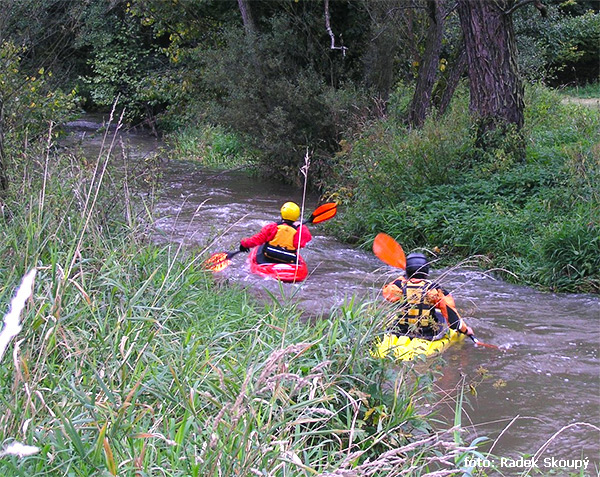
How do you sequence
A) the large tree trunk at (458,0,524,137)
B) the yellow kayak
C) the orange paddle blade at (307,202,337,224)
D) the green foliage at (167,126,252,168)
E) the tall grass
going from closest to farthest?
the tall grass → the yellow kayak → the orange paddle blade at (307,202,337,224) → the large tree trunk at (458,0,524,137) → the green foliage at (167,126,252,168)

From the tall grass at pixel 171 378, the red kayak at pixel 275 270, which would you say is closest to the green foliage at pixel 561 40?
the red kayak at pixel 275 270

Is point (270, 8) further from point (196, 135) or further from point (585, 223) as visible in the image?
point (585, 223)

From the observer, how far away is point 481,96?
35.4 ft

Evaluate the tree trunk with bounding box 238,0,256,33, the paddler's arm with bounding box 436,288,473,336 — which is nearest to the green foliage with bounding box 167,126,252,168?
the tree trunk with bounding box 238,0,256,33

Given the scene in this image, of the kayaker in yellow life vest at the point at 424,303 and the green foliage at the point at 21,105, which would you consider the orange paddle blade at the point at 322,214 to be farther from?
the green foliage at the point at 21,105

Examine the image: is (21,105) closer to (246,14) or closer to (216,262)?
(216,262)

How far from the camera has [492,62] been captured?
1064cm

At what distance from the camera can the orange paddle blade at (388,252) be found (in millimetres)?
6641

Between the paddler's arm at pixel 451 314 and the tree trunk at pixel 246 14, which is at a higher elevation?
the tree trunk at pixel 246 14

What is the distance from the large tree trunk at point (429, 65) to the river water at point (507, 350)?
3.54 metres

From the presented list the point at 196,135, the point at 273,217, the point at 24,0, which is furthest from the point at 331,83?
the point at 196,135

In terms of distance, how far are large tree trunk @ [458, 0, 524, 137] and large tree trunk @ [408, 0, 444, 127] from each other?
2.78 metres

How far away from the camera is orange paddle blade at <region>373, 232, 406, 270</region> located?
664 cm

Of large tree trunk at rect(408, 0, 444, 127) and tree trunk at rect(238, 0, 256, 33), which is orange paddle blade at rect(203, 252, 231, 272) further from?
tree trunk at rect(238, 0, 256, 33)
